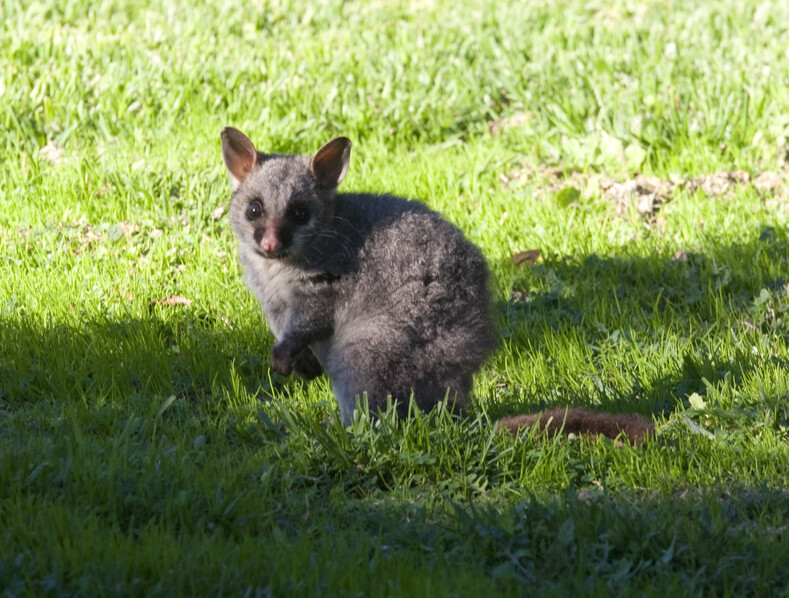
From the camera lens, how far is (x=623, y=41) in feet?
38.2

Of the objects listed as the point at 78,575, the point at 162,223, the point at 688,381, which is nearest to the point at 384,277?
the point at 688,381

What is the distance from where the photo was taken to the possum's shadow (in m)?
5.98

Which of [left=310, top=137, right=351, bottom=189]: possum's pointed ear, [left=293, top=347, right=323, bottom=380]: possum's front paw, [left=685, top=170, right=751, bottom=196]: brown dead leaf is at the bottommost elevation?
[left=685, top=170, right=751, bottom=196]: brown dead leaf

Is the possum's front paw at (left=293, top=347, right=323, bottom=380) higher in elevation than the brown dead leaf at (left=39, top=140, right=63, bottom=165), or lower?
lower

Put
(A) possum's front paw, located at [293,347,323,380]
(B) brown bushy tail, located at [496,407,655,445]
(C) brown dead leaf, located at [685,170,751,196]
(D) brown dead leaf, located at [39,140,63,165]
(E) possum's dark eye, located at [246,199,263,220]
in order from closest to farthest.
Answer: (B) brown bushy tail, located at [496,407,655,445]
(E) possum's dark eye, located at [246,199,263,220]
(A) possum's front paw, located at [293,347,323,380]
(C) brown dead leaf, located at [685,170,751,196]
(D) brown dead leaf, located at [39,140,63,165]

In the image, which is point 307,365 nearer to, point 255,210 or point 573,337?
point 255,210

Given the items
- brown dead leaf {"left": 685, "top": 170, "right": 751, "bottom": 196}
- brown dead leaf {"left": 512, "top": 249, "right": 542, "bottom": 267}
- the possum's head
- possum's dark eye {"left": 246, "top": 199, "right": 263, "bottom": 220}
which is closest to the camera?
the possum's head

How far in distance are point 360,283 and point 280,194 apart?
2.18 feet

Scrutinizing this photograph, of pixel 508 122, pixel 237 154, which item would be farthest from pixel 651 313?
pixel 508 122

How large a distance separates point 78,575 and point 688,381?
12.3 ft

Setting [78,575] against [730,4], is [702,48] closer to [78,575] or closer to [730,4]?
[730,4]

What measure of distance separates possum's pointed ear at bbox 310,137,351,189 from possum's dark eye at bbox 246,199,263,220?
37cm

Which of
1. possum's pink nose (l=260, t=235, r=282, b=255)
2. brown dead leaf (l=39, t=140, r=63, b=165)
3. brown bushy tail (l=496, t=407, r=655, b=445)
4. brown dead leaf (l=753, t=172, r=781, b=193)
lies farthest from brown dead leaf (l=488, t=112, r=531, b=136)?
brown bushy tail (l=496, t=407, r=655, b=445)

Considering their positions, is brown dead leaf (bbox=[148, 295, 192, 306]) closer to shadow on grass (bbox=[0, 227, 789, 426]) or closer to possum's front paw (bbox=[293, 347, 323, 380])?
shadow on grass (bbox=[0, 227, 789, 426])
